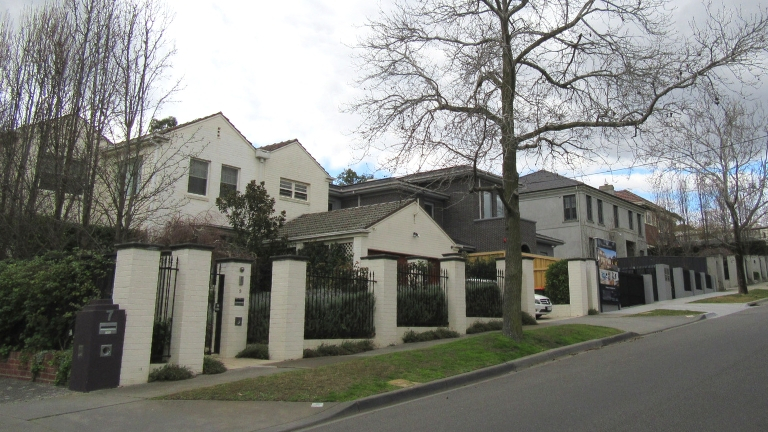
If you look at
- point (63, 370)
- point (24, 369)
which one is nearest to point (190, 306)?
point (63, 370)

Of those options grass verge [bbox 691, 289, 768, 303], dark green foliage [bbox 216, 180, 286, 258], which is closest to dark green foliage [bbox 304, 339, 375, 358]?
dark green foliage [bbox 216, 180, 286, 258]

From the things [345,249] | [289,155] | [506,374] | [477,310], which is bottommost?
[506,374]

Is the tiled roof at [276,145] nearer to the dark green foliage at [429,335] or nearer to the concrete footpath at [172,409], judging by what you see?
the dark green foliage at [429,335]


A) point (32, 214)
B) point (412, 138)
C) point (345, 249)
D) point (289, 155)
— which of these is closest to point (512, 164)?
point (412, 138)

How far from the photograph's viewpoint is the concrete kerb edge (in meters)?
7.56

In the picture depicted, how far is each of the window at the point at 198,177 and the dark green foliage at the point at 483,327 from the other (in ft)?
37.0

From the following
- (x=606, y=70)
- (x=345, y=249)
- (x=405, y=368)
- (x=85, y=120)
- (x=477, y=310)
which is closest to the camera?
(x=405, y=368)

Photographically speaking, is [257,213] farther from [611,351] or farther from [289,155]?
[611,351]

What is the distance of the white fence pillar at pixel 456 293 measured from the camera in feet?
52.4

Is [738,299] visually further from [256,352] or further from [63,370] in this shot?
[63,370]

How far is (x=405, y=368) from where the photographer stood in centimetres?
1012

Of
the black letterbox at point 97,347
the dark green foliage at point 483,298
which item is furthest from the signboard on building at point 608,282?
the black letterbox at point 97,347

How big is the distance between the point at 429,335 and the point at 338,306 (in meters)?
2.90

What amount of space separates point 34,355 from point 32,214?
17.6ft
